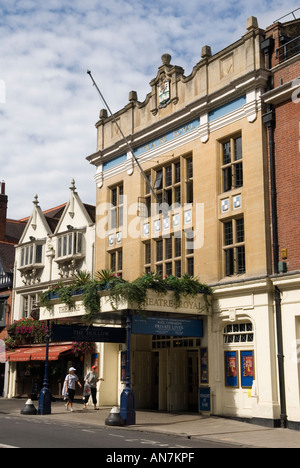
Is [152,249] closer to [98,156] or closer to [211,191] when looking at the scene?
[211,191]

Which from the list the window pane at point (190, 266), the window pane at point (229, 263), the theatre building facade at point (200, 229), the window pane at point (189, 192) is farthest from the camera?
the window pane at point (189, 192)

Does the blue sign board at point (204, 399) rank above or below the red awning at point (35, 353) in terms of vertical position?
below

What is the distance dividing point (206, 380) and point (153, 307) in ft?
11.9

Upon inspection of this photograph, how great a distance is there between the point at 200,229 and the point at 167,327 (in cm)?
424

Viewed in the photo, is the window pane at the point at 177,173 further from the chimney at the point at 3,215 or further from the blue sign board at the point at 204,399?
the chimney at the point at 3,215

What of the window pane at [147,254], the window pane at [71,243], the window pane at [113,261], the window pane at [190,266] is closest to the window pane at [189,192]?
the window pane at [190,266]

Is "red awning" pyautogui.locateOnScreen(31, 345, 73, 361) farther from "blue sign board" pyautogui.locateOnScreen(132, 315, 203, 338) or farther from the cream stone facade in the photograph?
"blue sign board" pyautogui.locateOnScreen(132, 315, 203, 338)

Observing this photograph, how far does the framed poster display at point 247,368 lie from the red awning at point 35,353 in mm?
10952

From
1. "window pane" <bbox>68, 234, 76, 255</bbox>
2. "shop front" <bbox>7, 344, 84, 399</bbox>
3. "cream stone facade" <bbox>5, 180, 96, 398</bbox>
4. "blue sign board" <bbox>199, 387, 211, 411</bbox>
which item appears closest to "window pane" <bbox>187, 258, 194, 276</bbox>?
"blue sign board" <bbox>199, 387, 211, 411</bbox>

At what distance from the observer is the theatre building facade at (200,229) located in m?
19.9

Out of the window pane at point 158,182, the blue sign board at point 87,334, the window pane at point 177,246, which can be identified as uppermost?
the window pane at point 158,182

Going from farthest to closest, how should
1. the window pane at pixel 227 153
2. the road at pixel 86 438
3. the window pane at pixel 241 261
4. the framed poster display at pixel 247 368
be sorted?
the window pane at pixel 227 153, the window pane at pixel 241 261, the framed poster display at pixel 247 368, the road at pixel 86 438

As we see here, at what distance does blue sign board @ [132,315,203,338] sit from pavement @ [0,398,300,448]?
2.89 meters
